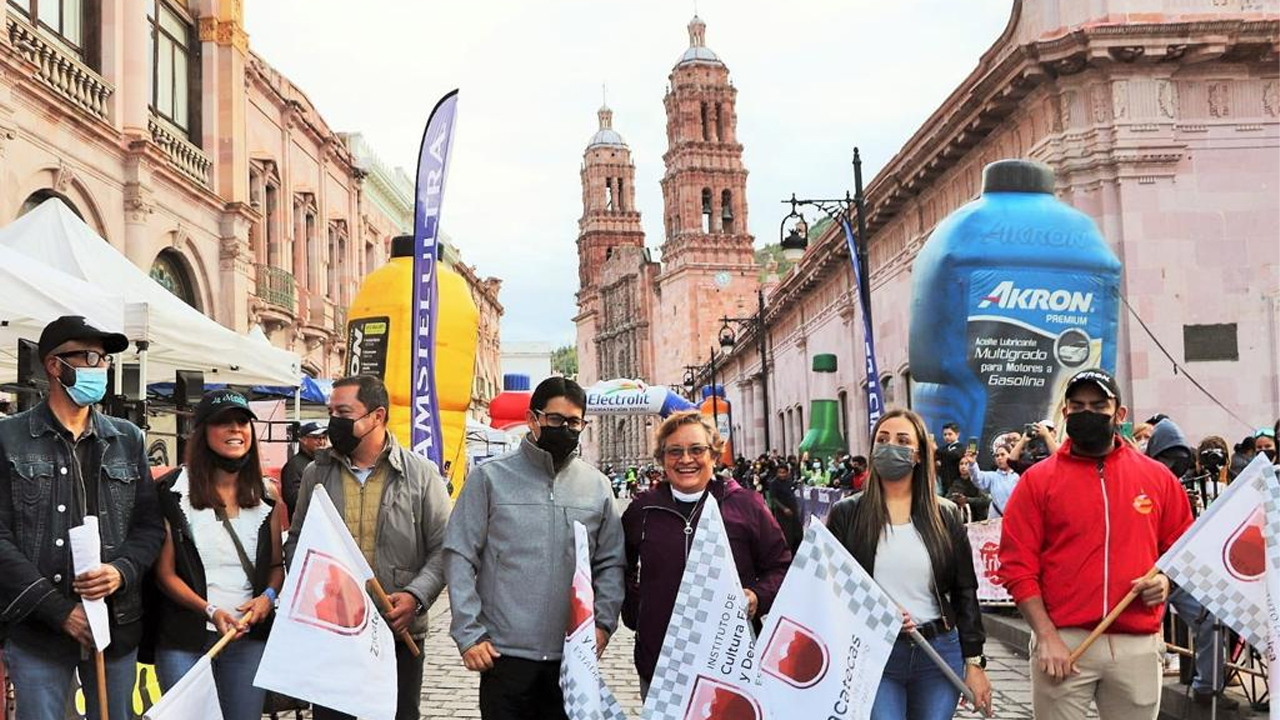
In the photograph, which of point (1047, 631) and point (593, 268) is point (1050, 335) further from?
point (593, 268)

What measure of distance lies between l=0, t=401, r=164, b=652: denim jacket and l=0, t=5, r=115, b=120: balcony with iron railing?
13871 mm

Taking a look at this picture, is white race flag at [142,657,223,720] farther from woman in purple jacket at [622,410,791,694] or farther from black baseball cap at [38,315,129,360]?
woman in purple jacket at [622,410,791,694]

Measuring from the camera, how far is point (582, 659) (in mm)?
4977

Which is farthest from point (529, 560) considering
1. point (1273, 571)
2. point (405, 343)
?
point (405, 343)

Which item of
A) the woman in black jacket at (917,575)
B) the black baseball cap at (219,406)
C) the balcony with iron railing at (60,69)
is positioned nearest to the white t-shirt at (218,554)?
the black baseball cap at (219,406)

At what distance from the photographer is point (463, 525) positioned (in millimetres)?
5223

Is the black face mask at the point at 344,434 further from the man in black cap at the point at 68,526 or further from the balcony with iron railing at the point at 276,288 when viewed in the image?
the balcony with iron railing at the point at 276,288

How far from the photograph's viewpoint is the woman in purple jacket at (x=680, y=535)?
208 inches

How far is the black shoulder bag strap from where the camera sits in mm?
5312

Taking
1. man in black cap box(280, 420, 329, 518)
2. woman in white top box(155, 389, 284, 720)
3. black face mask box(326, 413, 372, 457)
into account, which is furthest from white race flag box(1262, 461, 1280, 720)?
man in black cap box(280, 420, 329, 518)

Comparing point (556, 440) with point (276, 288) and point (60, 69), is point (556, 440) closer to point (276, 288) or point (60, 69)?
point (60, 69)

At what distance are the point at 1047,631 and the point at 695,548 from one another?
4.63 feet

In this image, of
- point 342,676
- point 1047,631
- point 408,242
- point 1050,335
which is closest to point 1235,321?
point 1050,335

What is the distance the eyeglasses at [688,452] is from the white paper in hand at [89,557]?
220cm
